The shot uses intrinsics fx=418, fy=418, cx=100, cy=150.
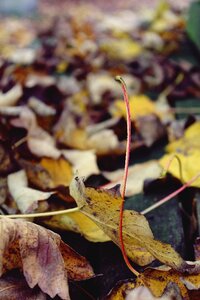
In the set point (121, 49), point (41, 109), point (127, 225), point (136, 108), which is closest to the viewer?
point (127, 225)

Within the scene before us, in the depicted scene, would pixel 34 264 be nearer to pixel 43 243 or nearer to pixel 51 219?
pixel 43 243

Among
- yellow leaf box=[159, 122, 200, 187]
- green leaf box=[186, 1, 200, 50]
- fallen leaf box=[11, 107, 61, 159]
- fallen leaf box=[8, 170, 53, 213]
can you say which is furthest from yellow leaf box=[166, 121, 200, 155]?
green leaf box=[186, 1, 200, 50]

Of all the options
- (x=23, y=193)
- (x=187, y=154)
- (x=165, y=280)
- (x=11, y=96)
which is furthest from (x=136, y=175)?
(x=11, y=96)

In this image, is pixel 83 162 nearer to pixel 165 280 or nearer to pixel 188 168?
pixel 188 168

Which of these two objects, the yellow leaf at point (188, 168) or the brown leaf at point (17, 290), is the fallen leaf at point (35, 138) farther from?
the brown leaf at point (17, 290)

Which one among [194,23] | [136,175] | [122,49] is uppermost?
[194,23]

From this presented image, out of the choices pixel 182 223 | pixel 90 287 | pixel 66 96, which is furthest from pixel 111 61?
pixel 90 287

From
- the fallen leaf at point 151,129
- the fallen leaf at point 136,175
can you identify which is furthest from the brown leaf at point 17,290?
the fallen leaf at point 151,129

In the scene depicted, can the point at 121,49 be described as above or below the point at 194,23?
below

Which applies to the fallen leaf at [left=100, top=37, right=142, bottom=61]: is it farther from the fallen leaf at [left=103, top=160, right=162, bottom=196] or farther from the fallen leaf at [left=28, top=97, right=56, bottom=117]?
the fallen leaf at [left=103, top=160, right=162, bottom=196]
